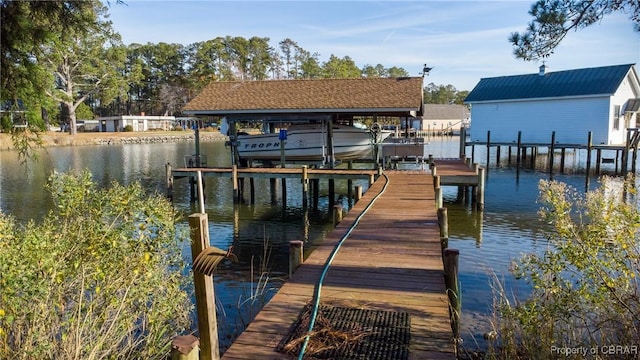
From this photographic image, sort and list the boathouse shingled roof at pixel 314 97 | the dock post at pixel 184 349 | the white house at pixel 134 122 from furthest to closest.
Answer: the white house at pixel 134 122, the boathouse shingled roof at pixel 314 97, the dock post at pixel 184 349

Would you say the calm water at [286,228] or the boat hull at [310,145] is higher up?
the boat hull at [310,145]

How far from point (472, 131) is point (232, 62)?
53.1 meters

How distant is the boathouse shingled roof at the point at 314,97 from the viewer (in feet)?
58.1

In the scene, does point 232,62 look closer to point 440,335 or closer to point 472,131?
point 472,131

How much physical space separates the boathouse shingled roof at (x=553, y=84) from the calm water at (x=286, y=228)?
20.4ft

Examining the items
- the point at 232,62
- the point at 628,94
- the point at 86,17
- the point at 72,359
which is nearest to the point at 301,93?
the point at 86,17

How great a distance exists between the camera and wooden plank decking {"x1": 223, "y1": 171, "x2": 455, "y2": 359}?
4.11 m

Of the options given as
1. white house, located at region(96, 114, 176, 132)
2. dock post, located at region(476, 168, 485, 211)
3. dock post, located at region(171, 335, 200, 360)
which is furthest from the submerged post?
white house, located at region(96, 114, 176, 132)

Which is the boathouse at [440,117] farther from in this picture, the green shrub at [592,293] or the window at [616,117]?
the green shrub at [592,293]

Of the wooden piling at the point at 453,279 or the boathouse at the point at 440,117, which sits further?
the boathouse at the point at 440,117

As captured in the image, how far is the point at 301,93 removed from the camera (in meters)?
19.5

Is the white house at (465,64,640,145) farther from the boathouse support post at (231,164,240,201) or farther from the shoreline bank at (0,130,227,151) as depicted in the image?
the shoreline bank at (0,130,227,151)

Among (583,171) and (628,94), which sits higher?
(628,94)

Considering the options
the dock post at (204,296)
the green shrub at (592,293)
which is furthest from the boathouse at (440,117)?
the dock post at (204,296)
